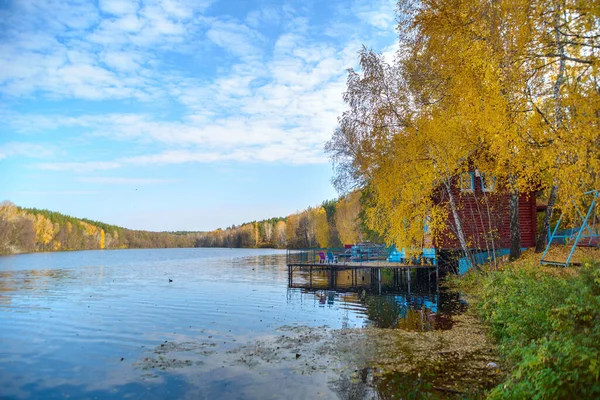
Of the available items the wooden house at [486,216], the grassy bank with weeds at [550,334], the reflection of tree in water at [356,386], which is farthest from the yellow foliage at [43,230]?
the grassy bank with weeds at [550,334]

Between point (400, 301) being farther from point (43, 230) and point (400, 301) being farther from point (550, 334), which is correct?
point (43, 230)

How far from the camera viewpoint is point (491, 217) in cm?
2303

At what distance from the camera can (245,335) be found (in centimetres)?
1409

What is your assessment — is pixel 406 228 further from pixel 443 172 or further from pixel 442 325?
pixel 442 325

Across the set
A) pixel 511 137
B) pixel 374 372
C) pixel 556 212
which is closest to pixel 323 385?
pixel 374 372

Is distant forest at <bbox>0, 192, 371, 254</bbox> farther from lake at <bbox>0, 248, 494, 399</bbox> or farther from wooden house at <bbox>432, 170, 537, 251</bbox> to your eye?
lake at <bbox>0, 248, 494, 399</bbox>

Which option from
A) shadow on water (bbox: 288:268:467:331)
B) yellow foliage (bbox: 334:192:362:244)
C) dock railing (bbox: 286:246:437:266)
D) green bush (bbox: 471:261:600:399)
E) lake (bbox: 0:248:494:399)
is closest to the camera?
green bush (bbox: 471:261:600:399)

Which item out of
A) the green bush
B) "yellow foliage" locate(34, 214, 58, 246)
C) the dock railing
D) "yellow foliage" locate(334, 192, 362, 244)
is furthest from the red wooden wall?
"yellow foliage" locate(34, 214, 58, 246)

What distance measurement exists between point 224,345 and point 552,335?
8.75 metres

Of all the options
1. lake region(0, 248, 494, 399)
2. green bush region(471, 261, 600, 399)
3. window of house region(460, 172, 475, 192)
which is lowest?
lake region(0, 248, 494, 399)

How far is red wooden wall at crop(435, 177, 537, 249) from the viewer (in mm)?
22812

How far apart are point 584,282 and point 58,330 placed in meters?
16.0

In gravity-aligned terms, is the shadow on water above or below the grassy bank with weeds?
below

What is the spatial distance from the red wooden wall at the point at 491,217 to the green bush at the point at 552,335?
11272 millimetres
